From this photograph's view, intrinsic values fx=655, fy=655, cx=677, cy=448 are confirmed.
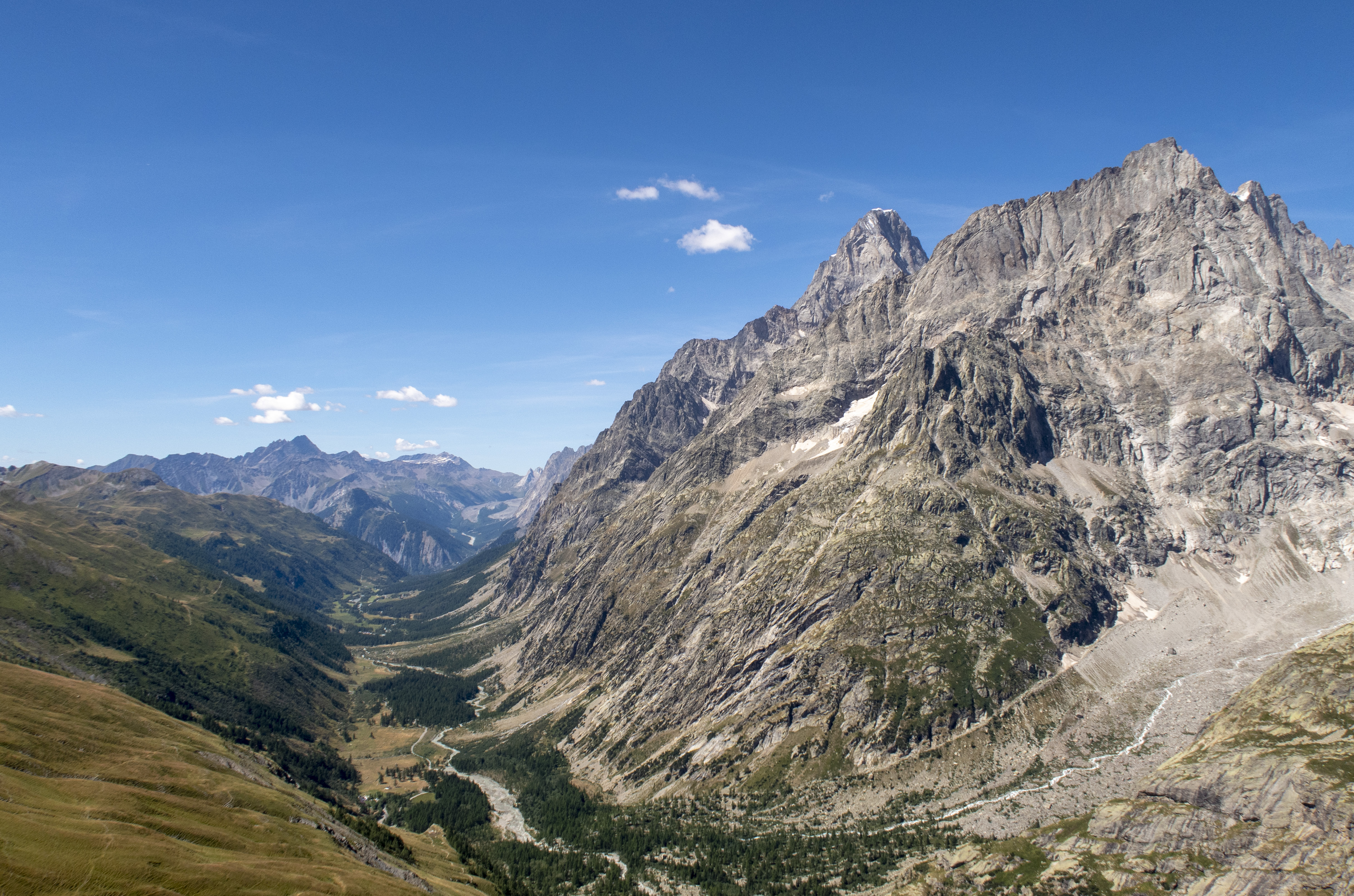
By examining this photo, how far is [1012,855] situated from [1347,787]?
54.7 meters

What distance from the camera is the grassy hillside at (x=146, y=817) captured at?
79875mm

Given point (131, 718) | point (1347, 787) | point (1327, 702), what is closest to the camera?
point (1347, 787)

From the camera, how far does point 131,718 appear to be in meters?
148

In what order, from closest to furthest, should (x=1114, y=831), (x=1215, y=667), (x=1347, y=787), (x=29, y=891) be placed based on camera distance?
(x=29, y=891)
(x=1347, y=787)
(x=1114, y=831)
(x=1215, y=667)

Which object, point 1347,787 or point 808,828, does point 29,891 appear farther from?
point 1347,787

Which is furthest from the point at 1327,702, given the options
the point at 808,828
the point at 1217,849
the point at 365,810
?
the point at 365,810

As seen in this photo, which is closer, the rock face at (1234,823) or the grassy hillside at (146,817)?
the grassy hillside at (146,817)

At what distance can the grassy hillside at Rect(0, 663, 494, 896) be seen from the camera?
79.9m

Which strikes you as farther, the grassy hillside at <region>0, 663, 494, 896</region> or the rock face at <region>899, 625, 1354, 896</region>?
the rock face at <region>899, 625, 1354, 896</region>

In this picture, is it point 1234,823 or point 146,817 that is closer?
point 146,817

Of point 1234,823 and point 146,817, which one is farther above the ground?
point 146,817

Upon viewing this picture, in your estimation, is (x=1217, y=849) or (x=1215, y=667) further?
(x=1215, y=667)

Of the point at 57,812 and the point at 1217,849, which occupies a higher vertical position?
the point at 57,812

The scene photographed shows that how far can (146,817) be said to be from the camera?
102000 millimetres
